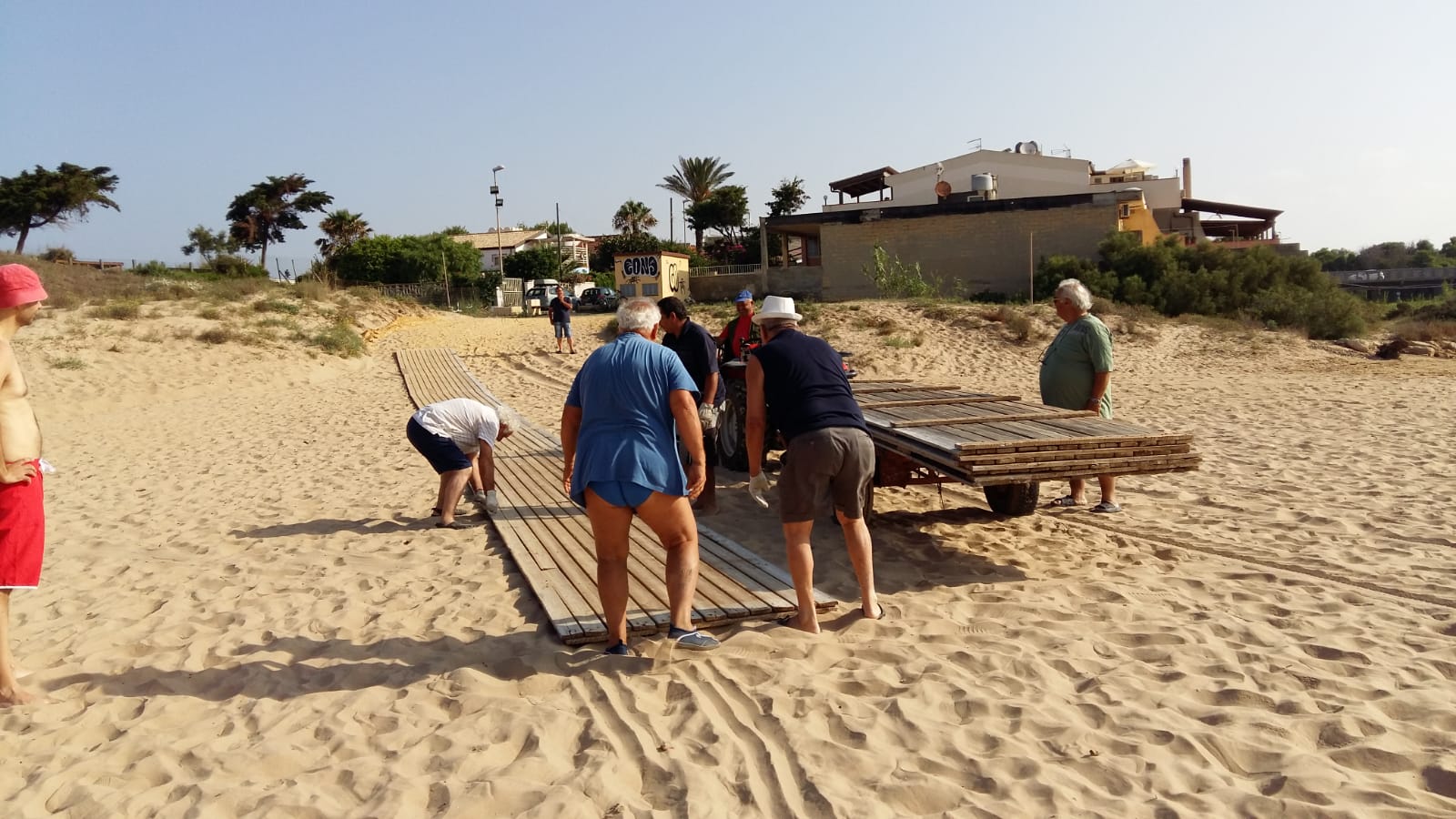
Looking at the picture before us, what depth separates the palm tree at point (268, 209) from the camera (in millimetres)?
61312

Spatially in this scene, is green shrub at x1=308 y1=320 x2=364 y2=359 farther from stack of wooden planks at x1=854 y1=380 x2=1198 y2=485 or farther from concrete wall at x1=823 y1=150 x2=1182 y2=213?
concrete wall at x1=823 y1=150 x2=1182 y2=213

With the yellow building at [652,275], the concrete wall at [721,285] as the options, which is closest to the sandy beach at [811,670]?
the yellow building at [652,275]

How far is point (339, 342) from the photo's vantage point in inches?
835

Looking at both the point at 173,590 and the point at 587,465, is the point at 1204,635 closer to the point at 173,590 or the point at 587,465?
the point at 587,465

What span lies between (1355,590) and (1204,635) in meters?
1.21

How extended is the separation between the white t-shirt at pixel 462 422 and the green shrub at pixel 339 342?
50.5ft

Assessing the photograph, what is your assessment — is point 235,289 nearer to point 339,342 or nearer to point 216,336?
point 216,336

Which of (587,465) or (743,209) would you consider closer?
(587,465)

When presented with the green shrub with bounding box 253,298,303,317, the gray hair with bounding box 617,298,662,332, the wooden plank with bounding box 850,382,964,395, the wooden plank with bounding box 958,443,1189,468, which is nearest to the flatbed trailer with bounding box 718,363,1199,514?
the wooden plank with bounding box 958,443,1189,468

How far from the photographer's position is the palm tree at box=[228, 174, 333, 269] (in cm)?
6131

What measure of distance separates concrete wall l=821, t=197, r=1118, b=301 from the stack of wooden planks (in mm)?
22201

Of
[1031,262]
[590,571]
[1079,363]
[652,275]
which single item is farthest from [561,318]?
[590,571]

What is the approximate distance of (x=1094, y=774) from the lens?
3223mm

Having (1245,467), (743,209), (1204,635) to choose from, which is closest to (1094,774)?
A: (1204,635)
